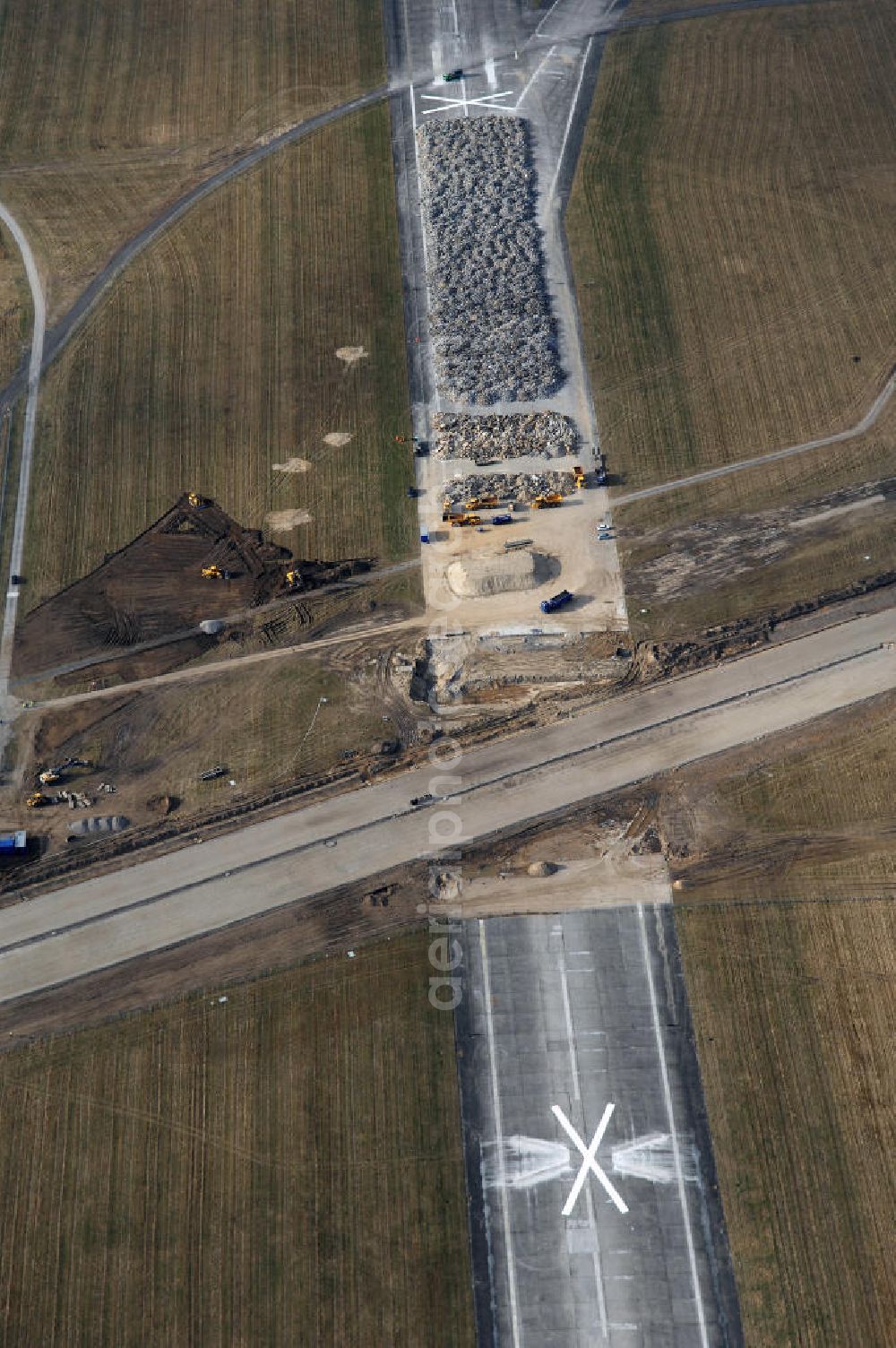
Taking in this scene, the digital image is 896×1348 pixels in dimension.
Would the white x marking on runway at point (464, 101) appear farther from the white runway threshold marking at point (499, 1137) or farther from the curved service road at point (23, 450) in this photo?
the white runway threshold marking at point (499, 1137)

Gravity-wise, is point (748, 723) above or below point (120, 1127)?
above

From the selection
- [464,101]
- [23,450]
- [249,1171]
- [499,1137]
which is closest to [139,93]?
[464,101]

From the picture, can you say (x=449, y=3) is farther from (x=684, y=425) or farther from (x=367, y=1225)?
(x=367, y=1225)

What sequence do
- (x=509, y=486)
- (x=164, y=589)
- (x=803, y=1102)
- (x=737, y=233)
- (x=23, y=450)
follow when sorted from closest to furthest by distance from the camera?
(x=803, y=1102) → (x=164, y=589) → (x=509, y=486) → (x=23, y=450) → (x=737, y=233)

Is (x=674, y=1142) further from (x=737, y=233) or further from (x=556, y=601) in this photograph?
(x=737, y=233)

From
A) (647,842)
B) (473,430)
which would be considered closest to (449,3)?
(473,430)
